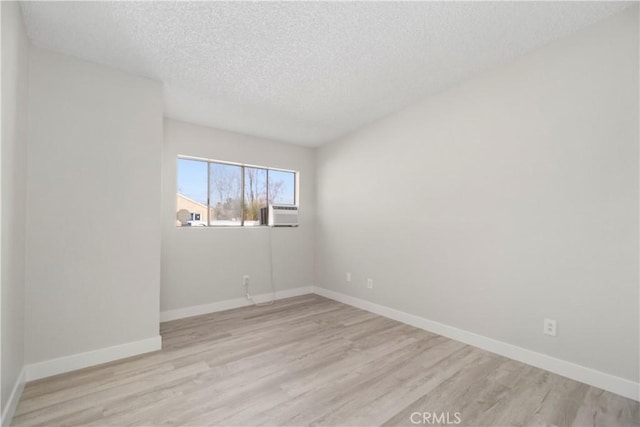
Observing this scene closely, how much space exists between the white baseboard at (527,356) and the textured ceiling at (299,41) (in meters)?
2.42

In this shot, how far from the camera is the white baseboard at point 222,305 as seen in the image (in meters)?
3.28

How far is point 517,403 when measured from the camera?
5.98 feet

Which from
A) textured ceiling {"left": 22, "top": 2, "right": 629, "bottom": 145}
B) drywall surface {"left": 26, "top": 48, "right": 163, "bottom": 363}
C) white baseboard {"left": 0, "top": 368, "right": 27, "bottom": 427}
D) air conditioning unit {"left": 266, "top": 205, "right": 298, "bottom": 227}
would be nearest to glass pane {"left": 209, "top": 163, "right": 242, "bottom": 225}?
air conditioning unit {"left": 266, "top": 205, "right": 298, "bottom": 227}

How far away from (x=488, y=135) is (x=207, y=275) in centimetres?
339

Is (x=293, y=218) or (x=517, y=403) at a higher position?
(x=293, y=218)

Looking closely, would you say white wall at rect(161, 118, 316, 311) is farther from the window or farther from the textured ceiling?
the textured ceiling

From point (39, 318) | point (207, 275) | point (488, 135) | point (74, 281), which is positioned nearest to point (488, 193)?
point (488, 135)

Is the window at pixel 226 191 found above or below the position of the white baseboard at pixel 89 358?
above

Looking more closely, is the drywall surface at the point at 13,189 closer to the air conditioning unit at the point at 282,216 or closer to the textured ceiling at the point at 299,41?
the textured ceiling at the point at 299,41

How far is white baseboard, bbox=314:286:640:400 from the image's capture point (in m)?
1.92

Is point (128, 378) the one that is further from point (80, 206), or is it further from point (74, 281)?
point (80, 206)

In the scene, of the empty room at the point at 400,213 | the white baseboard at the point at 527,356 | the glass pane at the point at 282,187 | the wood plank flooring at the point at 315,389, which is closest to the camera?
the wood plank flooring at the point at 315,389

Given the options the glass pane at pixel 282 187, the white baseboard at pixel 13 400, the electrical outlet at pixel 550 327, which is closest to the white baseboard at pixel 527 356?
the electrical outlet at pixel 550 327

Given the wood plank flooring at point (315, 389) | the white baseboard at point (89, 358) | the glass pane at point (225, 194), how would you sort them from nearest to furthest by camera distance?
the wood plank flooring at point (315, 389) → the white baseboard at point (89, 358) → the glass pane at point (225, 194)
